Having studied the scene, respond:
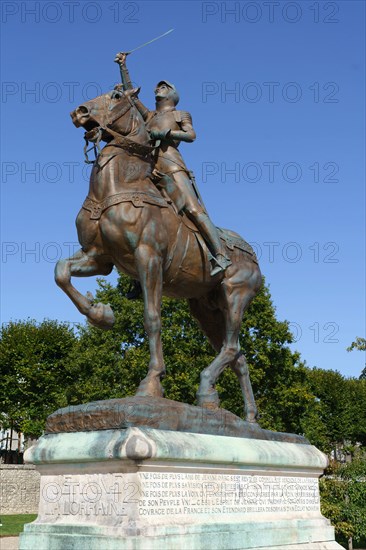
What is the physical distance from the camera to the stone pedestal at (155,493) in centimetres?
690

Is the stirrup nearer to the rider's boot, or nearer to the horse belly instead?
the rider's boot

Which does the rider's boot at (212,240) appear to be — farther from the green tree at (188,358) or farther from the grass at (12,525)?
the green tree at (188,358)

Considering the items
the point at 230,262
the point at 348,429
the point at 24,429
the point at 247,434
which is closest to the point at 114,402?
the point at 247,434

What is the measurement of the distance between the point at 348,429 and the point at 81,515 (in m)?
47.2

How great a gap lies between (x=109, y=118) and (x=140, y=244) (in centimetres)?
173

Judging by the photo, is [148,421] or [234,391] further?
[234,391]

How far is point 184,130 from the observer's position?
32.2 feet

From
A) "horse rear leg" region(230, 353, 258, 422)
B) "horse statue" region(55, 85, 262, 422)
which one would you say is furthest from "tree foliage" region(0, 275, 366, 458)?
"horse statue" region(55, 85, 262, 422)

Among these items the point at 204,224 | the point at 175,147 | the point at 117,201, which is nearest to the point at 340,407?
the point at 175,147

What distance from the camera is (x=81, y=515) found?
729 cm

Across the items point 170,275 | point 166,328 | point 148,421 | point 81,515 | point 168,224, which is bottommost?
point 81,515

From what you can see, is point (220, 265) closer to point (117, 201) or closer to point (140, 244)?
point (140, 244)

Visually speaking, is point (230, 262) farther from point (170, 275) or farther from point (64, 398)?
point (64, 398)

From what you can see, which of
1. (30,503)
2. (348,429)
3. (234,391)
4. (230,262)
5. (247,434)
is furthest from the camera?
(348,429)
